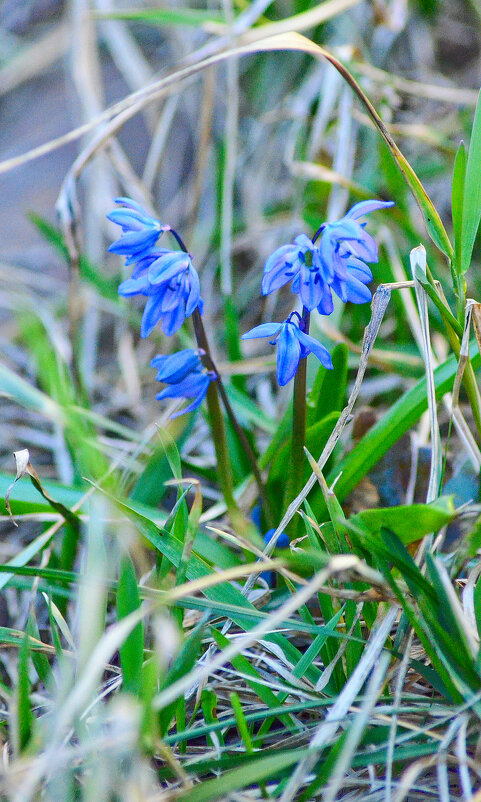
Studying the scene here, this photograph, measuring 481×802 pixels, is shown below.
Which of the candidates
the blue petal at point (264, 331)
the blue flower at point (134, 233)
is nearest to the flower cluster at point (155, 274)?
the blue flower at point (134, 233)

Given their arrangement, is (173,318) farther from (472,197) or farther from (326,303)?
(472,197)

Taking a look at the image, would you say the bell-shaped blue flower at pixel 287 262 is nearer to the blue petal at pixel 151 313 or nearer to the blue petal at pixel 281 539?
the blue petal at pixel 151 313

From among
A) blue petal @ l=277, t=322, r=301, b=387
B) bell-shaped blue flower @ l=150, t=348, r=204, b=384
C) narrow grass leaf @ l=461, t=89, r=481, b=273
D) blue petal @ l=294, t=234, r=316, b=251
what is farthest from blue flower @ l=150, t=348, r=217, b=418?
narrow grass leaf @ l=461, t=89, r=481, b=273

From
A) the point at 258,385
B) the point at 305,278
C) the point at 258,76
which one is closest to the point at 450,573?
the point at 305,278

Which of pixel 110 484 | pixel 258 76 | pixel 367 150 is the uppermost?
pixel 258 76

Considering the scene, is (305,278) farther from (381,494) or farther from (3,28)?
(3,28)

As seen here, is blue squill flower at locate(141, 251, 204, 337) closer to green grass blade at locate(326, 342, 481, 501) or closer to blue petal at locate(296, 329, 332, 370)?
blue petal at locate(296, 329, 332, 370)
